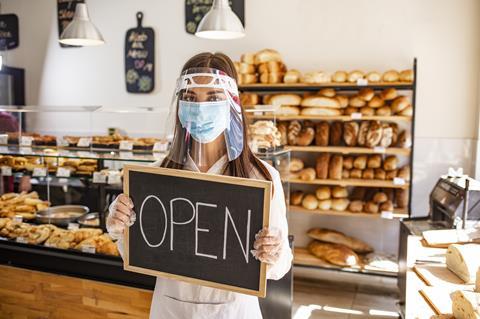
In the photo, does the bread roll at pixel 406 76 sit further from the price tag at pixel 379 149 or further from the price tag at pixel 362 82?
the price tag at pixel 379 149

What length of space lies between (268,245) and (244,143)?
0.36 metres

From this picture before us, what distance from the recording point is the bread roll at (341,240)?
411 cm

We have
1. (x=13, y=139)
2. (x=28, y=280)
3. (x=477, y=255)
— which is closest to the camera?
(x=477, y=255)

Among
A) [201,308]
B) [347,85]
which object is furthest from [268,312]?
[347,85]

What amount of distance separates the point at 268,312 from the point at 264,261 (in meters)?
1.19

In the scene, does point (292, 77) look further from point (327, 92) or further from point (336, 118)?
point (336, 118)

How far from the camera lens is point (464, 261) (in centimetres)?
175

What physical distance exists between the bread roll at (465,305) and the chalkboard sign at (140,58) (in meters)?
4.09

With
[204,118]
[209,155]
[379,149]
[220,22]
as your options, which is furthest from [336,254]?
[204,118]

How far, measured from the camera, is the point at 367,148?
12.9 ft

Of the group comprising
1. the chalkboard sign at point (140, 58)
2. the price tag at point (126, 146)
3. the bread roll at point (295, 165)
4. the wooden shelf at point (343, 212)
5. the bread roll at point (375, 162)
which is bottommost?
the wooden shelf at point (343, 212)

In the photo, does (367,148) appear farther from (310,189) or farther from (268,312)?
(268,312)

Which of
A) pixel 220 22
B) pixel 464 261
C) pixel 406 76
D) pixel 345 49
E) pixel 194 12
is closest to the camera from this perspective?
pixel 464 261

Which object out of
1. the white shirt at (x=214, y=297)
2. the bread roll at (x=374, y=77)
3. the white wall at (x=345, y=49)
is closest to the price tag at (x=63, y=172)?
the white shirt at (x=214, y=297)
